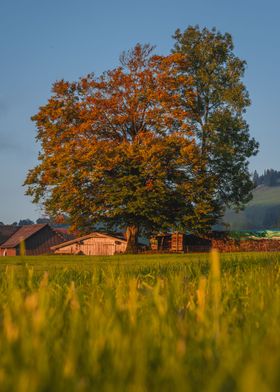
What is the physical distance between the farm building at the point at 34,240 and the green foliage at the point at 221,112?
46295mm

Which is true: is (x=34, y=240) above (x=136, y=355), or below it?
above

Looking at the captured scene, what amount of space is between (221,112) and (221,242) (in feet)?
43.2

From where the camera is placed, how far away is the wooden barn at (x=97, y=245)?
68.8 metres

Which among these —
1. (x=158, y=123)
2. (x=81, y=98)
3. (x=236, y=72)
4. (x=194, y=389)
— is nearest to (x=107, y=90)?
(x=81, y=98)

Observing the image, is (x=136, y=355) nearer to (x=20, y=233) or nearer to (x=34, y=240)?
→ (x=34, y=240)

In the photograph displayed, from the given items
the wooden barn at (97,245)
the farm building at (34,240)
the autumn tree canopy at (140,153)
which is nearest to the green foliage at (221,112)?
the autumn tree canopy at (140,153)

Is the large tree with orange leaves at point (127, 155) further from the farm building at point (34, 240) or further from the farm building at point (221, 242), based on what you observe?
the farm building at point (34, 240)

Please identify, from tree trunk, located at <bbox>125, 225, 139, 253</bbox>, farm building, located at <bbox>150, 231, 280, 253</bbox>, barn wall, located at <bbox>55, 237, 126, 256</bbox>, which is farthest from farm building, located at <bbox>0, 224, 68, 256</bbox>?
tree trunk, located at <bbox>125, 225, 139, 253</bbox>

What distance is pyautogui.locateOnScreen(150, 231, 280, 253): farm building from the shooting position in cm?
5856

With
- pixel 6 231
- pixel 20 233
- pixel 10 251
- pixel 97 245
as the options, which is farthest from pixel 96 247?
pixel 6 231

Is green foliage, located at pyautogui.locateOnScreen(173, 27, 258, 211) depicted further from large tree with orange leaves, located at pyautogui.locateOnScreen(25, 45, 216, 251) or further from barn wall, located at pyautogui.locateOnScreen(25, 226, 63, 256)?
barn wall, located at pyautogui.locateOnScreen(25, 226, 63, 256)

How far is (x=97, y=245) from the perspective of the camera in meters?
70.3

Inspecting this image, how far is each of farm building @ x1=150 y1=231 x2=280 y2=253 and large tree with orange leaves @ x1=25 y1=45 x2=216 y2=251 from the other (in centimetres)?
574

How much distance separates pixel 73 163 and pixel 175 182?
968 centimetres
